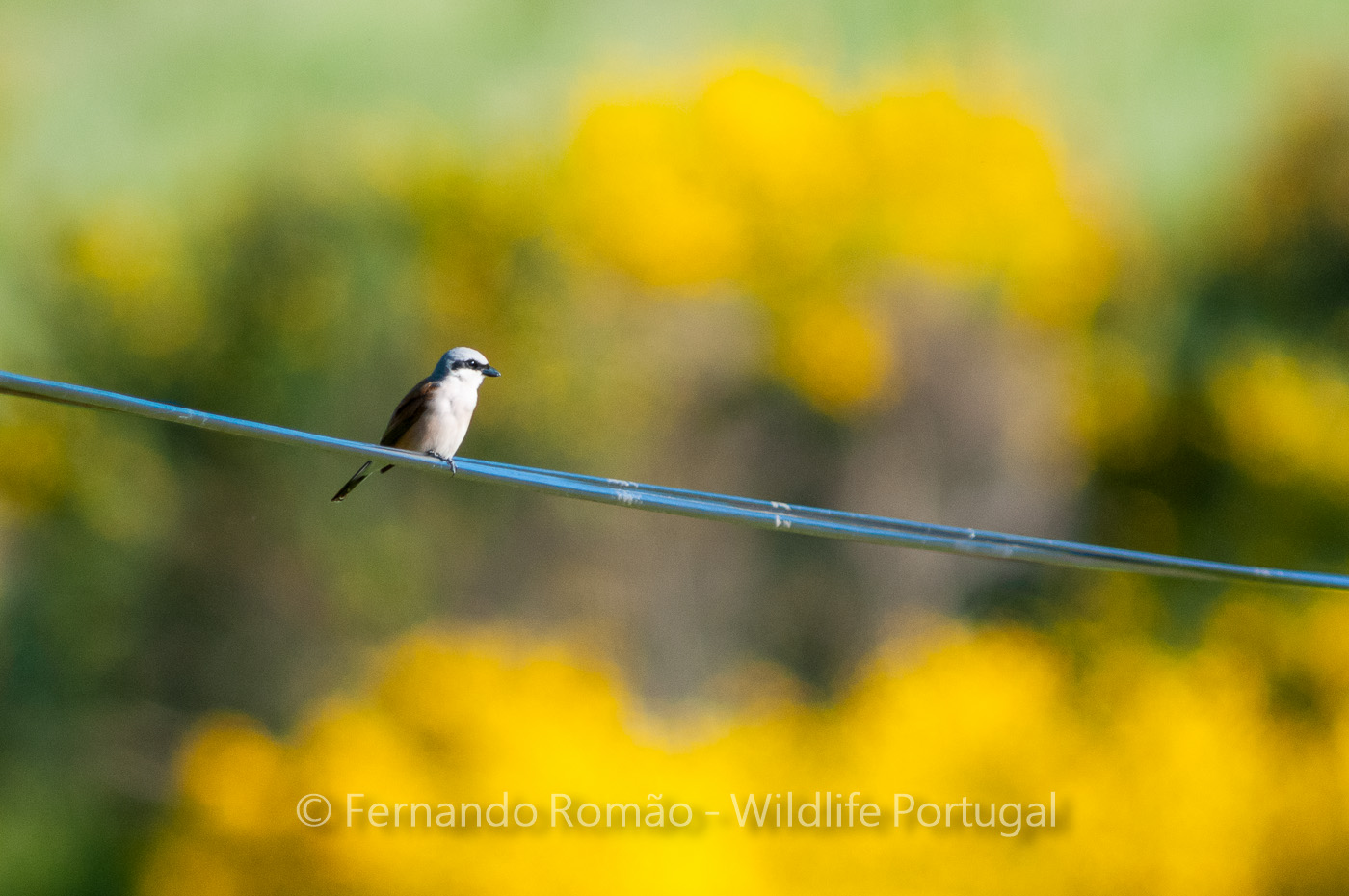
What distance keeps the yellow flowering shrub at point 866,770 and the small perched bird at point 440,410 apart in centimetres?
497

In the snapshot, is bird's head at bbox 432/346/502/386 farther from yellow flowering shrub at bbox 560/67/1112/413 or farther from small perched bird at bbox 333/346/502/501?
yellow flowering shrub at bbox 560/67/1112/413

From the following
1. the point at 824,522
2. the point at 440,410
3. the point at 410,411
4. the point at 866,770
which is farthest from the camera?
the point at 866,770

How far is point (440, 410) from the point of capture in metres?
6.05

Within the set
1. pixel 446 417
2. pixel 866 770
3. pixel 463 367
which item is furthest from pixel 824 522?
pixel 866 770

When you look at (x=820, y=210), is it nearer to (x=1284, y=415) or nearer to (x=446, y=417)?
(x=1284, y=415)

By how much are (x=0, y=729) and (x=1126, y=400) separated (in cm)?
1178

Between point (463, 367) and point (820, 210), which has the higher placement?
point (820, 210)

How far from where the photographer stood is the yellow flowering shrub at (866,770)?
10.7 metres

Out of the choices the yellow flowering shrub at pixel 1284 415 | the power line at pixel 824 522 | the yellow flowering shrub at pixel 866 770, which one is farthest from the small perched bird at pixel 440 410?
the yellow flowering shrub at pixel 1284 415

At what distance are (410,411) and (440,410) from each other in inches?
9.1

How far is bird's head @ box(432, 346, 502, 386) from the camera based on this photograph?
20.4 feet

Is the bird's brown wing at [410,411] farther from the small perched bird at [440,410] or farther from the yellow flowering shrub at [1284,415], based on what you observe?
the yellow flowering shrub at [1284,415]

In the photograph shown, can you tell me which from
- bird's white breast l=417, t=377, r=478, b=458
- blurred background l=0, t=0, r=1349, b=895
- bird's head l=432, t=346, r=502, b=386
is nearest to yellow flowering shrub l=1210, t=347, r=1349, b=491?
blurred background l=0, t=0, r=1349, b=895

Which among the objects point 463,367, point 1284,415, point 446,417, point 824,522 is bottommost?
point 824,522
